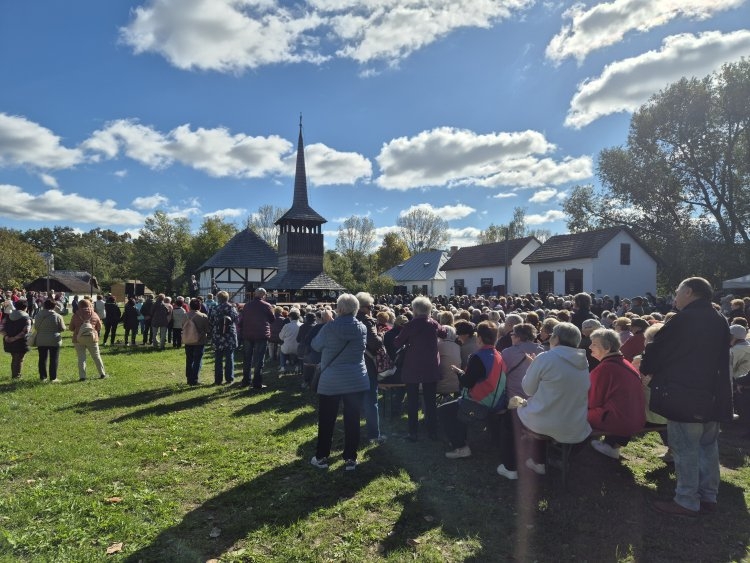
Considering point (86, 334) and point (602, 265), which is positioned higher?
point (602, 265)

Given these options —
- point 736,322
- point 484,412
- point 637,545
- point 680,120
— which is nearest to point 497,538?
point 637,545

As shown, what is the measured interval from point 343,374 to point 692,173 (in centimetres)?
3630

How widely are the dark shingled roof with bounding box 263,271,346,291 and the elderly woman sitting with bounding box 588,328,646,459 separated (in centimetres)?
3164

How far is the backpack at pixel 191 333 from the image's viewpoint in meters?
9.32

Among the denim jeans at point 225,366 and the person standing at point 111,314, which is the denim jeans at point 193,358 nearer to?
the denim jeans at point 225,366

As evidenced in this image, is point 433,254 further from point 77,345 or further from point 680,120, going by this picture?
point 77,345

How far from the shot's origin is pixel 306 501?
14.3 feet

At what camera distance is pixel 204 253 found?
57625 mm

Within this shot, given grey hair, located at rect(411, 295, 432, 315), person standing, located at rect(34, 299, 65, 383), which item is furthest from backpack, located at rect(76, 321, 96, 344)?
grey hair, located at rect(411, 295, 432, 315)

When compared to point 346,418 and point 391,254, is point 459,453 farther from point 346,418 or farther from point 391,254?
point 391,254

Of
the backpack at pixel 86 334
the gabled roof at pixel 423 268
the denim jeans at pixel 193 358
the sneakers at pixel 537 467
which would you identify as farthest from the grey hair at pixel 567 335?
the gabled roof at pixel 423 268

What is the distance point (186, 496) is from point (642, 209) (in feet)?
129

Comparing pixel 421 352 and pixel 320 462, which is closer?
pixel 320 462

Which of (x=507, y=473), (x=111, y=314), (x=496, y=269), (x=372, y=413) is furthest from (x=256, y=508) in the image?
(x=496, y=269)
